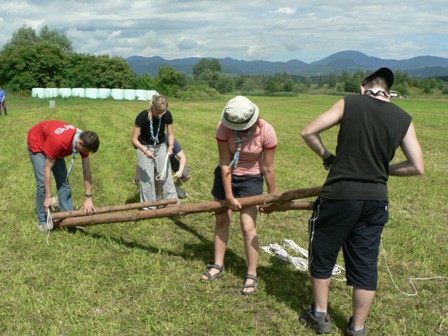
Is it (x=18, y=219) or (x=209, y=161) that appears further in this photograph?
(x=209, y=161)

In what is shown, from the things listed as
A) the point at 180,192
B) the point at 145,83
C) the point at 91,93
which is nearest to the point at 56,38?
the point at 145,83

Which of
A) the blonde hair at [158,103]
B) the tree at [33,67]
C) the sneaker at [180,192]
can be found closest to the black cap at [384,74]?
the blonde hair at [158,103]

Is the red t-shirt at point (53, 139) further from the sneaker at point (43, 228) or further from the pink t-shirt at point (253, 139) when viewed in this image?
the pink t-shirt at point (253, 139)

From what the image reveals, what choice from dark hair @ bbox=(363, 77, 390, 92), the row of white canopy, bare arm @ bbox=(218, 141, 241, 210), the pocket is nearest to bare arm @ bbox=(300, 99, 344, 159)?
dark hair @ bbox=(363, 77, 390, 92)

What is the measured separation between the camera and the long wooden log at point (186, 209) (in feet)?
13.8

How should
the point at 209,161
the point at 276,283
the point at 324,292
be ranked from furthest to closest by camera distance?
the point at 209,161 < the point at 276,283 < the point at 324,292

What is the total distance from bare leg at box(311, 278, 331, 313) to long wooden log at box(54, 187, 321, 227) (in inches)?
31.4

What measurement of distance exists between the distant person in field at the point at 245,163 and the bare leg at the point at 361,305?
1.18 metres

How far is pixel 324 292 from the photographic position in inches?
148

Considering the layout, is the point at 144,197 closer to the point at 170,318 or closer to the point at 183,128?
the point at 170,318

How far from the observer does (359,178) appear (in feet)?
11.0

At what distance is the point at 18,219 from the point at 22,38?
308 feet

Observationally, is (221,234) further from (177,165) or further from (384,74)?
(177,165)

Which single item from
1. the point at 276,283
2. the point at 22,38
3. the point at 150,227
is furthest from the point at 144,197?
the point at 22,38
